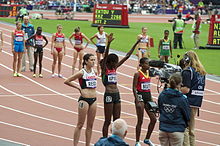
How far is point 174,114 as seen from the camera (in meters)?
10.2

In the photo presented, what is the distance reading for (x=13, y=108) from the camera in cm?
1752

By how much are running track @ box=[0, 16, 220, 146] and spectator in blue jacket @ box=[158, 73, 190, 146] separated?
3687mm

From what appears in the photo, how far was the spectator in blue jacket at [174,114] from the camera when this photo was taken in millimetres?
10188

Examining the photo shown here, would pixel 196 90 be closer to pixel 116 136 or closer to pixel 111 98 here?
pixel 111 98

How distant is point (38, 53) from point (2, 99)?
15.1 feet

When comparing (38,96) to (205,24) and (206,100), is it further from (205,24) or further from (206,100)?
(205,24)

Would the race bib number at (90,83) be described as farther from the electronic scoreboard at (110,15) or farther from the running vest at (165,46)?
the electronic scoreboard at (110,15)

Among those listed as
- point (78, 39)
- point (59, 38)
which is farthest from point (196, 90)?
point (59, 38)

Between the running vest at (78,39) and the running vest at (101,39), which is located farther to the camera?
the running vest at (101,39)

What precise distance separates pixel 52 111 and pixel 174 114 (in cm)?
749

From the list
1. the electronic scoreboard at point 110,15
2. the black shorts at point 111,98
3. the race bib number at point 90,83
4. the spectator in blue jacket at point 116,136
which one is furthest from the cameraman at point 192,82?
the electronic scoreboard at point 110,15

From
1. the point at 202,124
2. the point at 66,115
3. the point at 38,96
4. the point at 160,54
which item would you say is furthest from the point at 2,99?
the point at 160,54

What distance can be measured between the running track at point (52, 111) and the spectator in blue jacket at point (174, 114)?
3687 mm

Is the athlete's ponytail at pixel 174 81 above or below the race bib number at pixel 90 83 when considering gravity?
above
